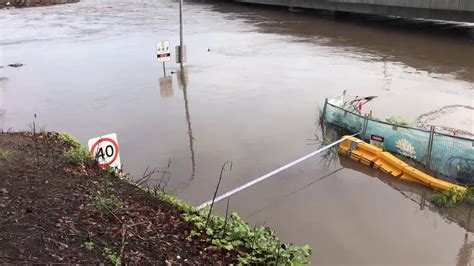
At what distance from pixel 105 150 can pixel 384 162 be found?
7159 mm

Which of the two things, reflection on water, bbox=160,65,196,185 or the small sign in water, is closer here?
reflection on water, bbox=160,65,196,185

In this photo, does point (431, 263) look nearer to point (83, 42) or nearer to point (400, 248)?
point (400, 248)

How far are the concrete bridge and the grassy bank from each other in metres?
30.0

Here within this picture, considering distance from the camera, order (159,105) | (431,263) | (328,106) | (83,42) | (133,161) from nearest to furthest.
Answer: (431,263)
(133,161)
(328,106)
(159,105)
(83,42)

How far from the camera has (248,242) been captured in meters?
6.14

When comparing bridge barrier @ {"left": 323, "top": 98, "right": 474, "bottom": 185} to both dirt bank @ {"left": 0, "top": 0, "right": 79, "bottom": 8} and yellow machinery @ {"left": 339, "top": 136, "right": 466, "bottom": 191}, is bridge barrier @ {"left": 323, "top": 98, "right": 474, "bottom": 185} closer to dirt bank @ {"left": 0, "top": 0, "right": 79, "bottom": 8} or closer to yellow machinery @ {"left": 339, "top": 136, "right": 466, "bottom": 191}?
yellow machinery @ {"left": 339, "top": 136, "right": 466, "bottom": 191}

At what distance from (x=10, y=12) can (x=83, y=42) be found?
27.9 meters

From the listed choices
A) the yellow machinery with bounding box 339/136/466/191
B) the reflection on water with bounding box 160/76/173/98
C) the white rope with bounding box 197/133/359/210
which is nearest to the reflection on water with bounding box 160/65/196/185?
the reflection on water with bounding box 160/76/173/98

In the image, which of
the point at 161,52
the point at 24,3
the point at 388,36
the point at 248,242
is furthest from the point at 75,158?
the point at 24,3

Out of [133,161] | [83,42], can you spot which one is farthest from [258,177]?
[83,42]

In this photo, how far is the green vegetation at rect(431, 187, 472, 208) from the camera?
10.0m

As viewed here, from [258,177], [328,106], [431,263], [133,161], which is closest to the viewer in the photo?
[431,263]

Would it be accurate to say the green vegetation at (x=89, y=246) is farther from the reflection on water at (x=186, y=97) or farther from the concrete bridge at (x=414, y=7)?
the concrete bridge at (x=414, y=7)

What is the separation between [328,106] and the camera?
47.5 feet
